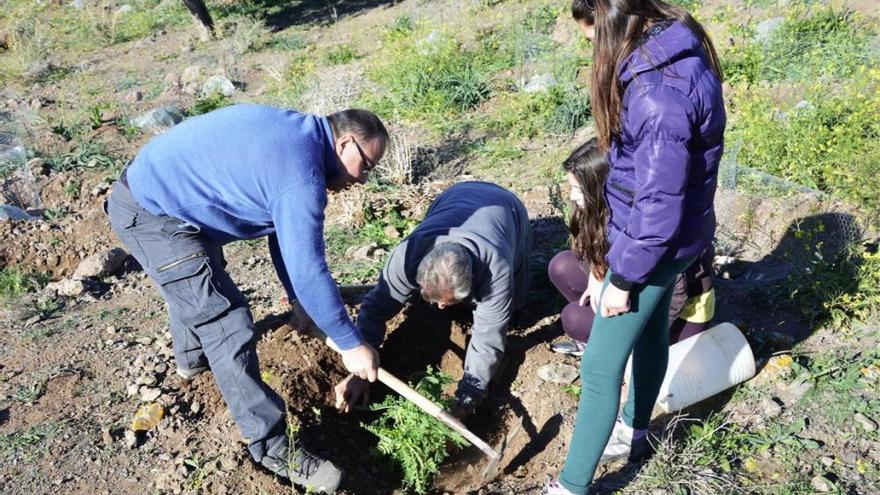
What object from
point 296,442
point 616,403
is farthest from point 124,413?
point 616,403

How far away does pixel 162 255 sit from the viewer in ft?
8.91

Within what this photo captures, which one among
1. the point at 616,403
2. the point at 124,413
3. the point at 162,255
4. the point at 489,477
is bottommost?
the point at 489,477

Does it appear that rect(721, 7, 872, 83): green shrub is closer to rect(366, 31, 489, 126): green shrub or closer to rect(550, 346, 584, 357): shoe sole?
rect(366, 31, 489, 126): green shrub

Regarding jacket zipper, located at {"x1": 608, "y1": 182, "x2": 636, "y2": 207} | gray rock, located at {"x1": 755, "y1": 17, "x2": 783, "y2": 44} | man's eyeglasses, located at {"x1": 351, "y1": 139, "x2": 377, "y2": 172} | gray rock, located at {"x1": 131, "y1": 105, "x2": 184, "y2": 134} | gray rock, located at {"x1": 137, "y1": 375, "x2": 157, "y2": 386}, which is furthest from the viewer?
gray rock, located at {"x1": 131, "y1": 105, "x2": 184, "y2": 134}

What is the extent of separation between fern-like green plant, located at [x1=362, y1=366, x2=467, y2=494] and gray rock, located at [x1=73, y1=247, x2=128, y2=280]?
2.68 meters

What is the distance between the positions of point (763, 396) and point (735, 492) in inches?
23.8

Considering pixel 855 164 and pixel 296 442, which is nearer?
pixel 296 442

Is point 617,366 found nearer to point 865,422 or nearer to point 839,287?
point 865,422

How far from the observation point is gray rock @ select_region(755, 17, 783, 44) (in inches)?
245

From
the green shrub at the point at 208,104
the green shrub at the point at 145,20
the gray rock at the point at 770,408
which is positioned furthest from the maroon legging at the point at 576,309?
the green shrub at the point at 145,20

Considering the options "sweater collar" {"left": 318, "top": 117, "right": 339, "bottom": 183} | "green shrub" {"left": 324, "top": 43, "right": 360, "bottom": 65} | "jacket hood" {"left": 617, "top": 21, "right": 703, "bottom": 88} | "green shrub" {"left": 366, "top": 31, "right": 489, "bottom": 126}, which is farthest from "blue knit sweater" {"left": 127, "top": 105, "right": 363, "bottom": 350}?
"green shrub" {"left": 324, "top": 43, "right": 360, "bottom": 65}

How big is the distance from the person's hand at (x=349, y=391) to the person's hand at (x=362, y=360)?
57 centimetres

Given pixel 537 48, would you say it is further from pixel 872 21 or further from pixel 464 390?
pixel 464 390

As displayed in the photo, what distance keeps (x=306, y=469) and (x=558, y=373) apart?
4.28 feet
